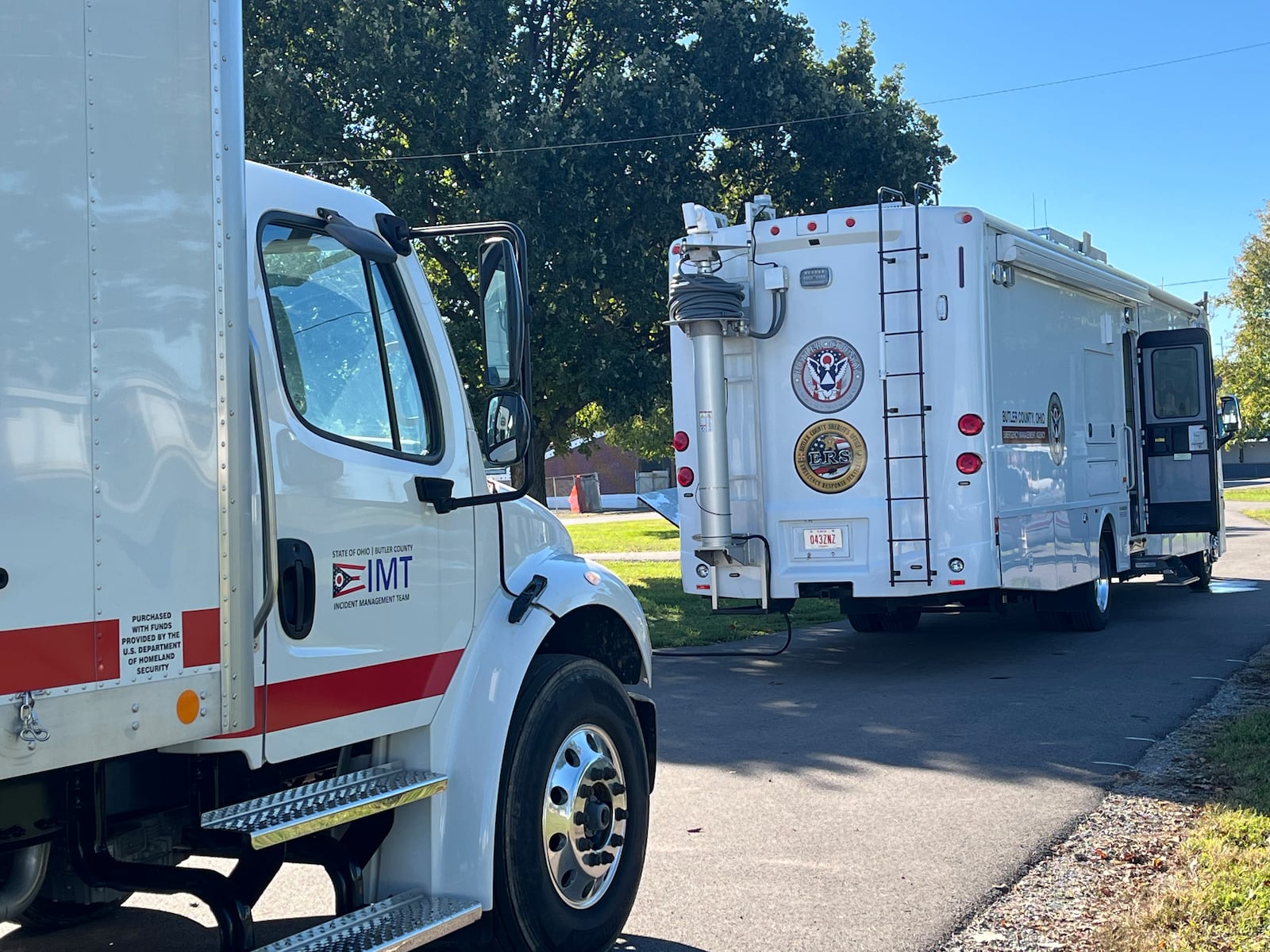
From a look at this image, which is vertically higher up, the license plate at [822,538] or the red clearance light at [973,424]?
the red clearance light at [973,424]

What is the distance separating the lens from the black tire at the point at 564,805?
4012mm

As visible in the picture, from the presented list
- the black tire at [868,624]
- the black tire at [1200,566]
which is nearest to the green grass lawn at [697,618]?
the black tire at [868,624]

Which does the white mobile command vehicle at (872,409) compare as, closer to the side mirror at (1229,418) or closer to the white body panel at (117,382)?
the side mirror at (1229,418)

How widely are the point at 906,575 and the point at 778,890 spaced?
493cm

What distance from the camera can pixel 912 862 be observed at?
545cm

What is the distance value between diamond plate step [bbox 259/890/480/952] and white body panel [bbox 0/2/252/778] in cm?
68

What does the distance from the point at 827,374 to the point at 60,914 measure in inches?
272

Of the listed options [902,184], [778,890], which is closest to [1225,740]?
[778,890]

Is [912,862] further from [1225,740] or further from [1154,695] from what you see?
[1154,695]

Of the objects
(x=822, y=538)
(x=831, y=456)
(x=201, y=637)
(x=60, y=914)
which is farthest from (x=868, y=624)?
(x=201, y=637)

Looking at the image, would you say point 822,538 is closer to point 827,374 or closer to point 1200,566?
point 827,374

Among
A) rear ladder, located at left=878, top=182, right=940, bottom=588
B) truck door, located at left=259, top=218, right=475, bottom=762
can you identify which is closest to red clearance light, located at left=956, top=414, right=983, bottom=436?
rear ladder, located at left=878, top=182, right=940, bottom=588

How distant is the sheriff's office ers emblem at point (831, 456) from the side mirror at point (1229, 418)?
25.0 ft

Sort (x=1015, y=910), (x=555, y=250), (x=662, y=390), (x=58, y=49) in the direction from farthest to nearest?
(x=662, y=390)
(x=555, y=250)
(x=1015, y=910)
(x=58, y=49)
